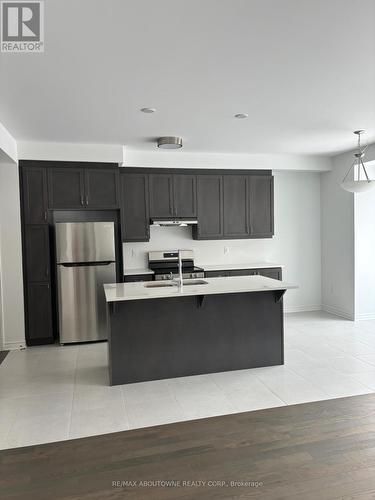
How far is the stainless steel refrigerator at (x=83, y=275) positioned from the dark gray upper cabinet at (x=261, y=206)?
7.43ft

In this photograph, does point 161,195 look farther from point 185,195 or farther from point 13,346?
point 13,346

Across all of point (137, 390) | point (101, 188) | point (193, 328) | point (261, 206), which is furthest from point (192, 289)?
point (261, 206)

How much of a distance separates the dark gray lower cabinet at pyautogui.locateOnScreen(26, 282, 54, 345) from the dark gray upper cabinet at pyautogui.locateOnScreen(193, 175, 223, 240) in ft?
7.63

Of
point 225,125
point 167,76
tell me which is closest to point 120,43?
point 167,76

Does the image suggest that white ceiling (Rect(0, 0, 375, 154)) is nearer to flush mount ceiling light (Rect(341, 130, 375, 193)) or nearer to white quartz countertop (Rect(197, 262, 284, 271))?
flush mount ceiling light (Rect(341, 130, 375, 193))

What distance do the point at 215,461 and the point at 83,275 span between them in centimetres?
310

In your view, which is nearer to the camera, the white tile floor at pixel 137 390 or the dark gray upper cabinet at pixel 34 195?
the white tile floor at pixel 137 390

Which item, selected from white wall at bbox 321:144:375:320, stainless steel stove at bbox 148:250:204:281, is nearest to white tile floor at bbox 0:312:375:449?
white wall at bbox 321:144:375:320

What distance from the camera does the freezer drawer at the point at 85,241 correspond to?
477cm

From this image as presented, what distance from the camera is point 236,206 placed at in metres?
5.84

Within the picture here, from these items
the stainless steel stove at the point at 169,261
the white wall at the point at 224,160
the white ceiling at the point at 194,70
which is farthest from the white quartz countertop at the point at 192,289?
the white wall at the point at 224,160

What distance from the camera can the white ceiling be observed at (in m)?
2.05

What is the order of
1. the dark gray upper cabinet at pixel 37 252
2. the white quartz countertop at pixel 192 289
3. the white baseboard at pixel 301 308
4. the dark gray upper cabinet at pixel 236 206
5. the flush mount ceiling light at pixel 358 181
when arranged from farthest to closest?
1. the white baseboard at pixel 301 308
2. the dark gray upper cabinet at pixel 236 206
3. the dark gray upper cabinet at pixel 37 252
4. the flush mount ceiling light at pixel 358 181
5. the white quartz countertop at pixel 192 289

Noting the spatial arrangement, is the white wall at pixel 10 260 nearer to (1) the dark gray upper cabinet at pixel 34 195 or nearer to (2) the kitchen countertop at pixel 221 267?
(1) the dark gray upper cabinet at pixel 34 195
